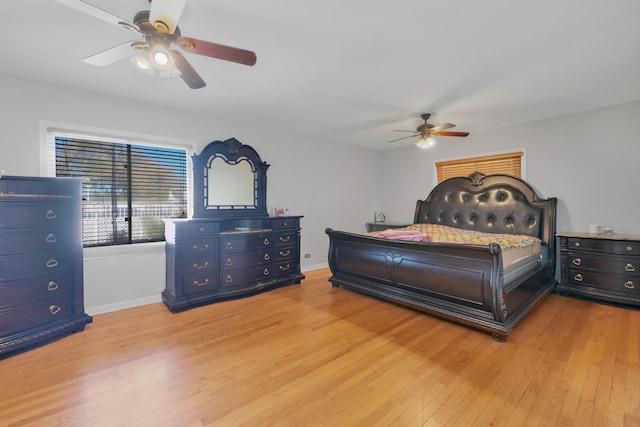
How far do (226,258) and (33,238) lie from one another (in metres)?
1.72

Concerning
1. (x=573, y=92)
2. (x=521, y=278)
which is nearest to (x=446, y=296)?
(x=521, y=278)

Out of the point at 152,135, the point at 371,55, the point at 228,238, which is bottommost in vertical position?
the point at 228,238

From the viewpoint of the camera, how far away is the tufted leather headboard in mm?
3854

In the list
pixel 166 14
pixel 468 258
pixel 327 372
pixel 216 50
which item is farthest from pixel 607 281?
pixel 166 14

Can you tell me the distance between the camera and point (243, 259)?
143 inches

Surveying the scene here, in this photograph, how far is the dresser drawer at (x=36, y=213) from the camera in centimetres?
226

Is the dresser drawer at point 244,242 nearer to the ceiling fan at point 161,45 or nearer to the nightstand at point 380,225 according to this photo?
the ceiling fan at point 161,45

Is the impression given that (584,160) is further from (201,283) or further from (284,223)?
(201,283)

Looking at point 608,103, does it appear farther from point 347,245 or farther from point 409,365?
point 409,365

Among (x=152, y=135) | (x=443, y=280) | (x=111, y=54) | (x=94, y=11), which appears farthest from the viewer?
(x=152, y=135)

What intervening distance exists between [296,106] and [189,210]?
6.37ft

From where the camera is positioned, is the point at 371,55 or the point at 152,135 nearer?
the point at 371,55

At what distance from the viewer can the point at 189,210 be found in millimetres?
3730

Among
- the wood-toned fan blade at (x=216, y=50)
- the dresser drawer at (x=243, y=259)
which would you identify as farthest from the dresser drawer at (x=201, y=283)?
the wood-toned fan blade at (x=216, y=50)
